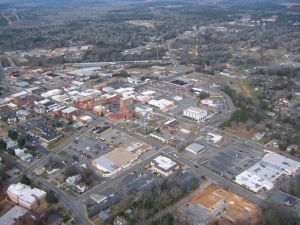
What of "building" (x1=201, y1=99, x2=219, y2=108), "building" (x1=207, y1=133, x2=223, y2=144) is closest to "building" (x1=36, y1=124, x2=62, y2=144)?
"building" (x1=207, y1=133, x2=223, y2=144)

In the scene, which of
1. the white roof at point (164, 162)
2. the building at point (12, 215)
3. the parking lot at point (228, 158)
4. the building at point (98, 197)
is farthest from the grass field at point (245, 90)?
the building at point (12, 215)

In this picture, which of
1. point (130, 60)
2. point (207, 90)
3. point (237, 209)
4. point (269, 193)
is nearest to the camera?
point (237, 209)

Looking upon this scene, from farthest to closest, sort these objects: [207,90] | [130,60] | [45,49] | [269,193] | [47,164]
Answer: [45,49], [130,60], [207,90], [47,164], [269,193]

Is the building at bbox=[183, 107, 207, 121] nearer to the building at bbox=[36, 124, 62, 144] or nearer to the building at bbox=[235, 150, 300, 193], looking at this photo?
the building at bbox=[235, 150, 300, 193]

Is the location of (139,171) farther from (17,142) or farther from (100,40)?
(100,40)

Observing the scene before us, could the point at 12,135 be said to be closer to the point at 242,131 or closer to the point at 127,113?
the point at 127,113

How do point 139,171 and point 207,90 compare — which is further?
point 207,90

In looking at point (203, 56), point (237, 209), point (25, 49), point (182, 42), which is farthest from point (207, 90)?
point (25, 49)
